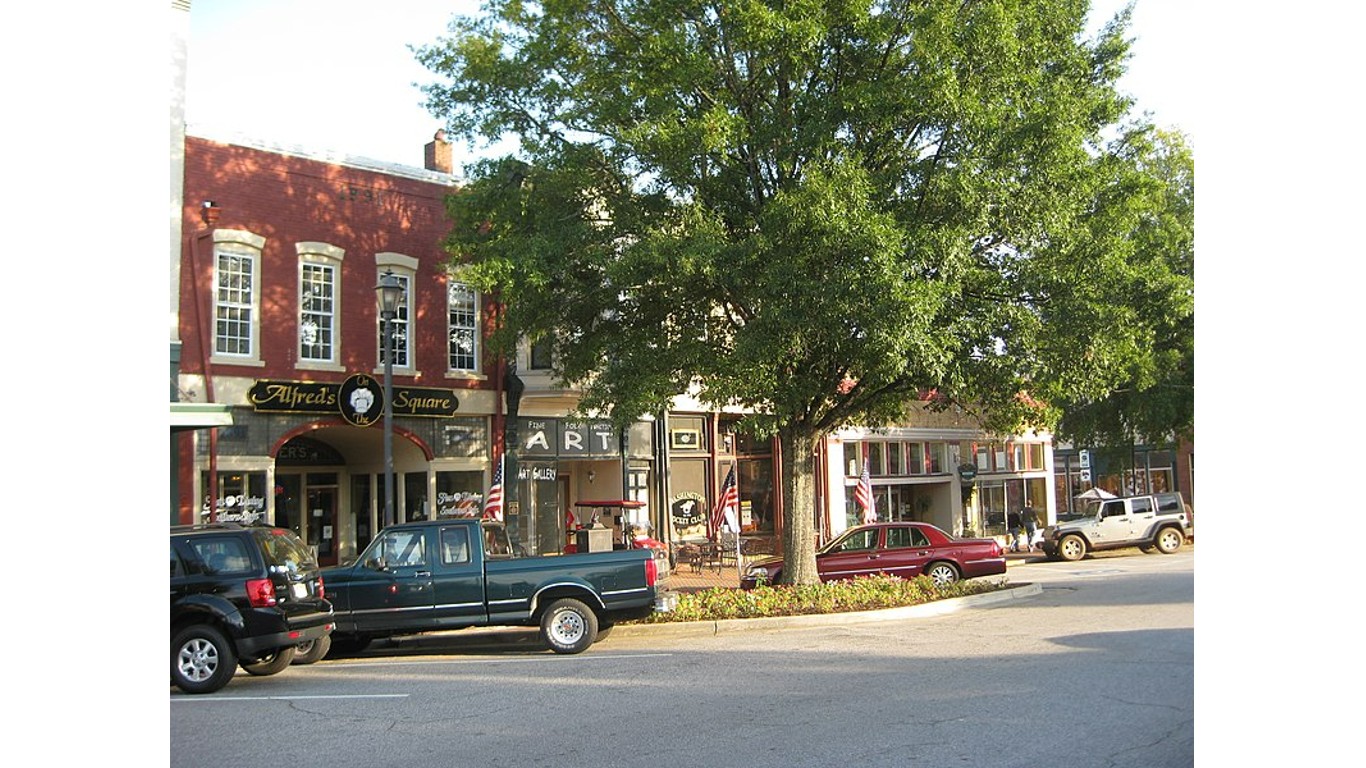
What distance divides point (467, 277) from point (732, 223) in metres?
3.88

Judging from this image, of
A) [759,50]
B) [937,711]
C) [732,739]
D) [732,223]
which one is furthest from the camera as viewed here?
[732,223]

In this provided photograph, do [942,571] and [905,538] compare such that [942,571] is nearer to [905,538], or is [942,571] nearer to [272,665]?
[905,538]

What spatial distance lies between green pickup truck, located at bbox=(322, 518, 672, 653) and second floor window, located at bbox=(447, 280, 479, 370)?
10326 millimetres

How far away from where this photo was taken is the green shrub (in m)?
16.6

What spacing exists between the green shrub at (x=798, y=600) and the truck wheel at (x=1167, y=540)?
53.4ft

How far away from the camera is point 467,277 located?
53.7ft

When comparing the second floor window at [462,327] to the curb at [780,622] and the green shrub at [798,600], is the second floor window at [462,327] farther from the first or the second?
the curb at [780,622]

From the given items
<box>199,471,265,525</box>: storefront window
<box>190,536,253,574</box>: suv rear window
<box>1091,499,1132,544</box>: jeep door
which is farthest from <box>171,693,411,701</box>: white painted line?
<box>1091,499,1132,544</box>: jeep door

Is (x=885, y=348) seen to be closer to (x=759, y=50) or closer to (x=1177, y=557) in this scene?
(x=759, y=50)

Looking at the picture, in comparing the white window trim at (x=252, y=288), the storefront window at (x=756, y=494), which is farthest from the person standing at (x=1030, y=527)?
the white window trim at (x=252, y=288)

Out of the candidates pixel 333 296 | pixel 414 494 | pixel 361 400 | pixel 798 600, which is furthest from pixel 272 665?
pixel 414 494

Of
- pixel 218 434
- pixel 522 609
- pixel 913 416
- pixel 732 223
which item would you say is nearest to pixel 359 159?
pixel 218 434

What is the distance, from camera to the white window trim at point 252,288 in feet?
67.9

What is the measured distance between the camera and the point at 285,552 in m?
12.7
